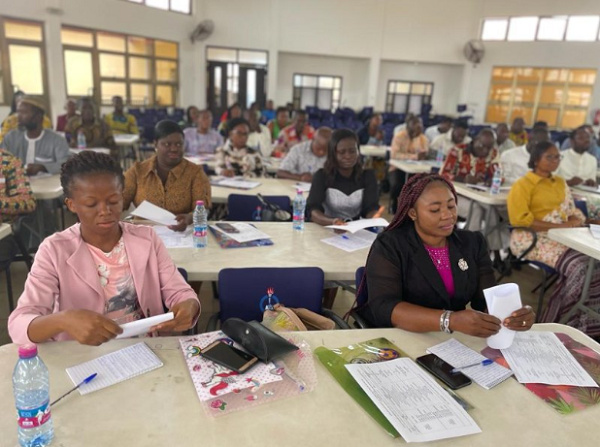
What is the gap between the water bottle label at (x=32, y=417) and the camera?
1139 mm

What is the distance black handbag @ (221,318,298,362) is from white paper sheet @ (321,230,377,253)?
1.30 m

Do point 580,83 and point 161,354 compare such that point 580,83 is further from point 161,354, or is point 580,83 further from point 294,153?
point 161,354

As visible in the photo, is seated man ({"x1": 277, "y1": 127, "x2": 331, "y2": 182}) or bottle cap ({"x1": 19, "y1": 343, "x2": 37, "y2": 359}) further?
seated man ({"x1": 277, "y1": 127, "x2": 331, "y2": 182})

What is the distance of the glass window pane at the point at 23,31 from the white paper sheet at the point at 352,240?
1048 centimetres

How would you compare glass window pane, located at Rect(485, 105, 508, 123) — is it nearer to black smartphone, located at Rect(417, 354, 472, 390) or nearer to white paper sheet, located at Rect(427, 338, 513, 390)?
white paper sheet, located at Rect(427, 338, 513, 390)

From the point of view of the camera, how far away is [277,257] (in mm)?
2699

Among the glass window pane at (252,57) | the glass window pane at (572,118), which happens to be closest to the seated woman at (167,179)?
the glass window pane at (252,57)

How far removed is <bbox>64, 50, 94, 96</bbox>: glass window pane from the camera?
11562 mm

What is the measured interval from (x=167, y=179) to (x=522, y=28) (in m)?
17.4

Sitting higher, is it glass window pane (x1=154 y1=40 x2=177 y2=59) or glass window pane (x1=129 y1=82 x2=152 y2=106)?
glass window pane (x1=154 y1=40 x2=177 y2=59)

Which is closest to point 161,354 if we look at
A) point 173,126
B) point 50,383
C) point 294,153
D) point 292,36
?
point 50,383

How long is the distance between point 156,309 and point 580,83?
18.4 m

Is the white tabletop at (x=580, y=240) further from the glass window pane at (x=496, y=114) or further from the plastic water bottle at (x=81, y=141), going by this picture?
the glass window pane at (x=496, y=114)

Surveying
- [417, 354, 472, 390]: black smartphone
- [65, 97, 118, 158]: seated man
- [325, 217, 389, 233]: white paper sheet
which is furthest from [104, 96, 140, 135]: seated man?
[417, 354, 472, 390]: black smartphone
